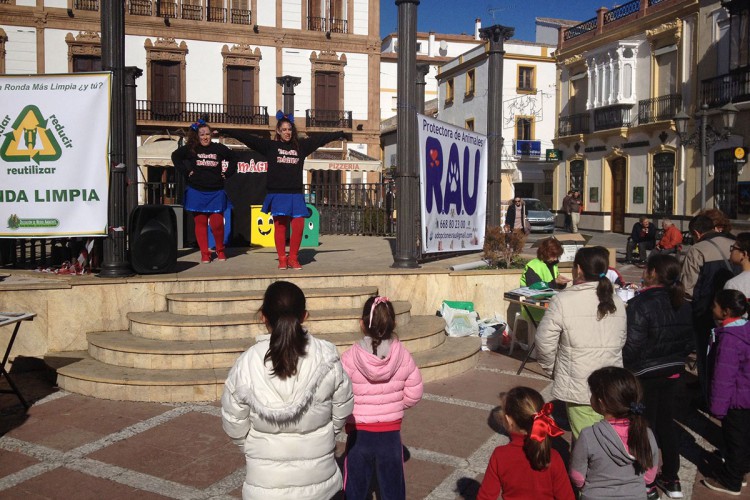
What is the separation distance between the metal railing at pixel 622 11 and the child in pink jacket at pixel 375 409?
3055cm

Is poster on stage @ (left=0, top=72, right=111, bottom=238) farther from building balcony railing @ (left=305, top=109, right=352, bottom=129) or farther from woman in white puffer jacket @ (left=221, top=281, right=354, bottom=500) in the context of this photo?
building balcony railing @ (left=305, top=109, right=352, bottom=129)

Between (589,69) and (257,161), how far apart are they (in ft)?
78.5

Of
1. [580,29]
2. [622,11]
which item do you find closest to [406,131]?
[622,11]

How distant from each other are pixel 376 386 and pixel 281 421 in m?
0.96

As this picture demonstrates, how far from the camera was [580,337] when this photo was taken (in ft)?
14.2

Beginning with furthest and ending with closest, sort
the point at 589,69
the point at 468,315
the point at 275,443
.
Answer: the point at 589,69 < the point at 468,315 < the point at 275,443

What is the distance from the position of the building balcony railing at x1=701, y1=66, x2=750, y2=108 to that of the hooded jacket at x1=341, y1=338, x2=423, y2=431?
78.7ft

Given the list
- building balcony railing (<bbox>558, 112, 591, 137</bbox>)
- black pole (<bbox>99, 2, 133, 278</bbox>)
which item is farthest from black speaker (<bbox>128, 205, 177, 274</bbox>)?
building balcony railing (<bbox>558, 112, 591, 137</bbox>)

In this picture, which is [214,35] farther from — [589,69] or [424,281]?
[424,281]

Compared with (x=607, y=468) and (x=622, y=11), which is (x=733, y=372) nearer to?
(x=607, y=468)

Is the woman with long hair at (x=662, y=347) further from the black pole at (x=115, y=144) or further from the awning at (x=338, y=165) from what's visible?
the awning at (x=338, y=165)

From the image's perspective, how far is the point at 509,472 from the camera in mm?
3076

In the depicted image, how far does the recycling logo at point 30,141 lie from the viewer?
297 inches

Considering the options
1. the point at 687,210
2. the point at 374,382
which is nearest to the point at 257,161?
the point at 374,382
